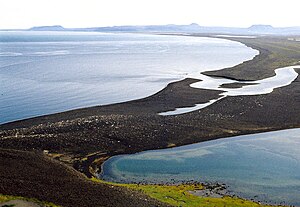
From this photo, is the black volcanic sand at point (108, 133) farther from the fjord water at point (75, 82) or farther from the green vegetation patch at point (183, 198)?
the fjord water at point (75, 82)

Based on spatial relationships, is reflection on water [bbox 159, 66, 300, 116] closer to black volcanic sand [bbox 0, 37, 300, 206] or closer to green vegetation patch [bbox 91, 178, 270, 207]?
black volcanic sand [bbox 0, 37, 300, 206]

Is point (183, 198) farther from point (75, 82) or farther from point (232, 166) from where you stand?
point (75, 82)

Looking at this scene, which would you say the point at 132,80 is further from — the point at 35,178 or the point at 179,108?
the point at 35,178

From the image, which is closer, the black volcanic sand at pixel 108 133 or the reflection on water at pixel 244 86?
the black volcanic sand at pixel 108 133

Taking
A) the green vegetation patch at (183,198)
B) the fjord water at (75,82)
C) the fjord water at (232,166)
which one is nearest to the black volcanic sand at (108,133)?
the green vegetation patch at (183,198)

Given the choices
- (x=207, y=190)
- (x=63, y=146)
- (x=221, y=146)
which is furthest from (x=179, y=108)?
(x=207, y=190)

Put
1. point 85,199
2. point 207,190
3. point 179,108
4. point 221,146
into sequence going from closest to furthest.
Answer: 1. point 85,199
2. point 207,190
3. point 221,146
4. point 179,108
